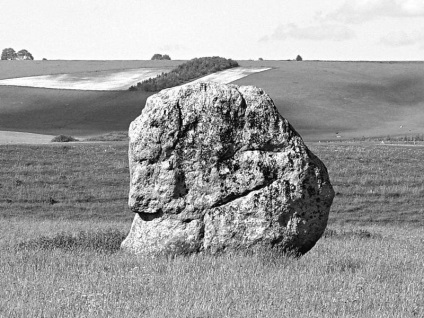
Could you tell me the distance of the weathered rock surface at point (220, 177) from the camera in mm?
13703

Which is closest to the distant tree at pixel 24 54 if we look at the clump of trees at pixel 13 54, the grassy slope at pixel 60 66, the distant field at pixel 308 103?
the clump of trees at pixel 13 54

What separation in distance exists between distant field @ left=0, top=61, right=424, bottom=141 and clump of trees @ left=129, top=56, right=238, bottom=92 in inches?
149

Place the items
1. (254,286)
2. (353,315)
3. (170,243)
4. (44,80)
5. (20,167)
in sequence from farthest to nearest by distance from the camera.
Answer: (44,80), (20,167), (170,243), (254,286), (353,315)

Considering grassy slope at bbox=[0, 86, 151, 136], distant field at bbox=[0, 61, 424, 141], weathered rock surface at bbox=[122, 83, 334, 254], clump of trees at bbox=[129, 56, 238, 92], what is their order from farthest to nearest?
clump of trees at bbox=[129, 56, 238, 92] < distant field at bbox=[0, 61, 424, 141] < grassy slope at bbox=[0, 86, 151, 136] < weathered rock surface at bbox=[122, 83, 334, 254]

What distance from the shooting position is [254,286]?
10.3 m

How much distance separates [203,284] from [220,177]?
3802 mm

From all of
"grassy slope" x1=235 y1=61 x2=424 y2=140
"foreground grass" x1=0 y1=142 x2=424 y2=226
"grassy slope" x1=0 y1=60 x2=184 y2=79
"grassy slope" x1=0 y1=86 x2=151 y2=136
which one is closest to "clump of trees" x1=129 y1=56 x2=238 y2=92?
"grassy slope" x1=0 y1=86 x2=151 y2=136

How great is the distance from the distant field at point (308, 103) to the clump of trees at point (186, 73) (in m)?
3.78

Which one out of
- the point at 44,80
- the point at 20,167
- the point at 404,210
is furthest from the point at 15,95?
the point at 404,210

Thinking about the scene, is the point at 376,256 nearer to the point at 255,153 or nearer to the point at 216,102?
the point at 255,153

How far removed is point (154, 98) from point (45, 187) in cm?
1772

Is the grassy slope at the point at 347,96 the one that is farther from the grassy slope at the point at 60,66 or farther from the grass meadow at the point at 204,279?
the grass meadow at the point at 204,279

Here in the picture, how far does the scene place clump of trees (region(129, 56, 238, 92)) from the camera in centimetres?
9125

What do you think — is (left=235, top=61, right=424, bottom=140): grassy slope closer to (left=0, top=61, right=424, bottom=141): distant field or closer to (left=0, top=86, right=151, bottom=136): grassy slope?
(left=0, top=61, right=424, bottom=141): distant field
